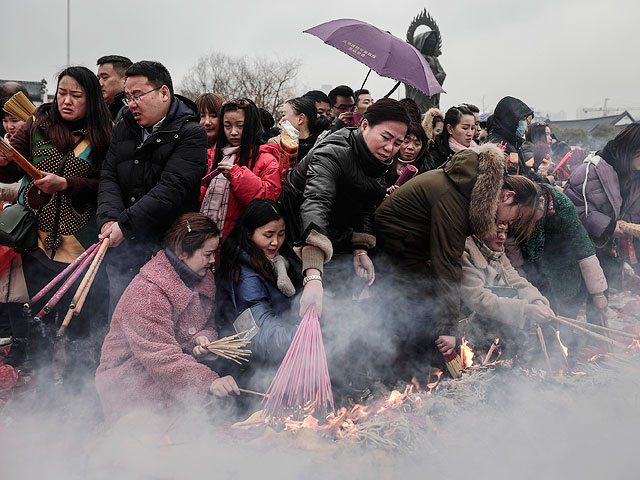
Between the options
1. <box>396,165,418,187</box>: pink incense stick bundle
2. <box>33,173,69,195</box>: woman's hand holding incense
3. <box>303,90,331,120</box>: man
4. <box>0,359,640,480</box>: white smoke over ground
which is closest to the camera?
<box>0,359,640,480</box>: white smoke over ground

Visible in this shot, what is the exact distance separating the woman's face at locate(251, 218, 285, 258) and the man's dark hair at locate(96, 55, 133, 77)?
1.79m

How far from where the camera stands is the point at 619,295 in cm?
555

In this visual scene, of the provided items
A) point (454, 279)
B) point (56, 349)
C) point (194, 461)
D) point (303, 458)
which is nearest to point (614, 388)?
point (454, 279)

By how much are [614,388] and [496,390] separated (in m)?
0.72

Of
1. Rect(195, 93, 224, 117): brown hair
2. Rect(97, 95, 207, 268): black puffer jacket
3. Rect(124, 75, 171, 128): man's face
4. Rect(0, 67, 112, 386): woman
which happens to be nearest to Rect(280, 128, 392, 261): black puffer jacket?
Rect(97, 95, 207, 268): black puffer jacket

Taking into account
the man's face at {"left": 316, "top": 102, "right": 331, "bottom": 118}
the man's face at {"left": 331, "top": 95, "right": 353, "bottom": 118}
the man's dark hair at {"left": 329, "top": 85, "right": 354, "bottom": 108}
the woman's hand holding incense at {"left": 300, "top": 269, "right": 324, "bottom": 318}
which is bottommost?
the woman's hand holding incense at {"left": 300, "top": 269, "right": 324, "bottom": 318}

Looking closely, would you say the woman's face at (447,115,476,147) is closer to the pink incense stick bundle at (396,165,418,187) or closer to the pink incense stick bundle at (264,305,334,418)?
the pink incense stick bundle at (396,165,418,187)

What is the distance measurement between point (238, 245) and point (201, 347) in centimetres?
61

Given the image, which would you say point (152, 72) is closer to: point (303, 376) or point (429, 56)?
point (303, 376)

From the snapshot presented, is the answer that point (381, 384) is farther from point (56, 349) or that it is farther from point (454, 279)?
point (56, 349)

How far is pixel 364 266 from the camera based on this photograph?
2.83 metres

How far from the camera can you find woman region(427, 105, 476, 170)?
4.10 metres

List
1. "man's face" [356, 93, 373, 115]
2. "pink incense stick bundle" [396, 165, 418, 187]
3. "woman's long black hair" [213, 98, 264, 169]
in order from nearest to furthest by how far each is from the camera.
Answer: "woman's long black hair" [213, 98, 264, 169], "pink incense stick bundle" [396, 165, 418, 187], "man's face" [356, 93, 373, 115]

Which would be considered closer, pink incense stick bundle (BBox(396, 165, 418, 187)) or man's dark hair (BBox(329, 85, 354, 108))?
pink incense stick bundle (BBox(396, 165, 418, 187))
